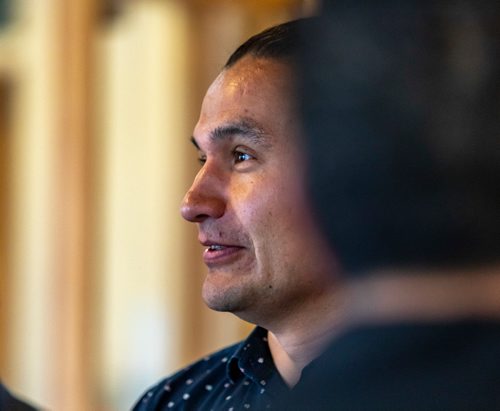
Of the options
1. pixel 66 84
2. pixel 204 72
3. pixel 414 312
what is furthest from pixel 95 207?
pixel 414 312

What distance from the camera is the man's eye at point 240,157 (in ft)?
5.24

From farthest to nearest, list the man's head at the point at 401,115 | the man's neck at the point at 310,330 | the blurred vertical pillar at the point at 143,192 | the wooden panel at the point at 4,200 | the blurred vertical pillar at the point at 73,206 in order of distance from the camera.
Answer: the blurred vertical pillar at the point at 143,192 < the wooden panel at the point at 4,200 < the blurred vertical pillar at the point at 73,206 < the man's neck at the point at 310,330 < the man's head at the point at 401,115

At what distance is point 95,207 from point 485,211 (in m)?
3.90

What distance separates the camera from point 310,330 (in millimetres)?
1539

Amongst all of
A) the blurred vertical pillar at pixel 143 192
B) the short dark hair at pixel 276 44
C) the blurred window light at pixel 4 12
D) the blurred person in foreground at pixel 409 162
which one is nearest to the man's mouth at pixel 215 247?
the short dark hair at pixel 276 44

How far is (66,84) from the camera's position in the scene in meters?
4.24

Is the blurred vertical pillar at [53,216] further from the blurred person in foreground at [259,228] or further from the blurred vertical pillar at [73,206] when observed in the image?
the blurred person in foreground at [259,228]

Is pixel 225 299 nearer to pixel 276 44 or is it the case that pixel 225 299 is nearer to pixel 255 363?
pixel 255 363

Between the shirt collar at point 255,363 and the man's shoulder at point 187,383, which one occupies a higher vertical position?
the shirt collar at point 255,363

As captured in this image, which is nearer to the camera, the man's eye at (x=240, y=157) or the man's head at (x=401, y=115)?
the man's head at (x=401, y=115)

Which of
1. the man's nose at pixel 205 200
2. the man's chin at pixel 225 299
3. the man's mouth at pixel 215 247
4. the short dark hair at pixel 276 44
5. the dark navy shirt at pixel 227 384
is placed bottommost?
the dark navy shirt at pixel 227 384

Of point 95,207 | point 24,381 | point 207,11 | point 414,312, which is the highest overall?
point 207,11

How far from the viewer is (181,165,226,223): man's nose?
5.12ft

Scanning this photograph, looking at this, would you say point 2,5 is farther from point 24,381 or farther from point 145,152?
point 24,381
